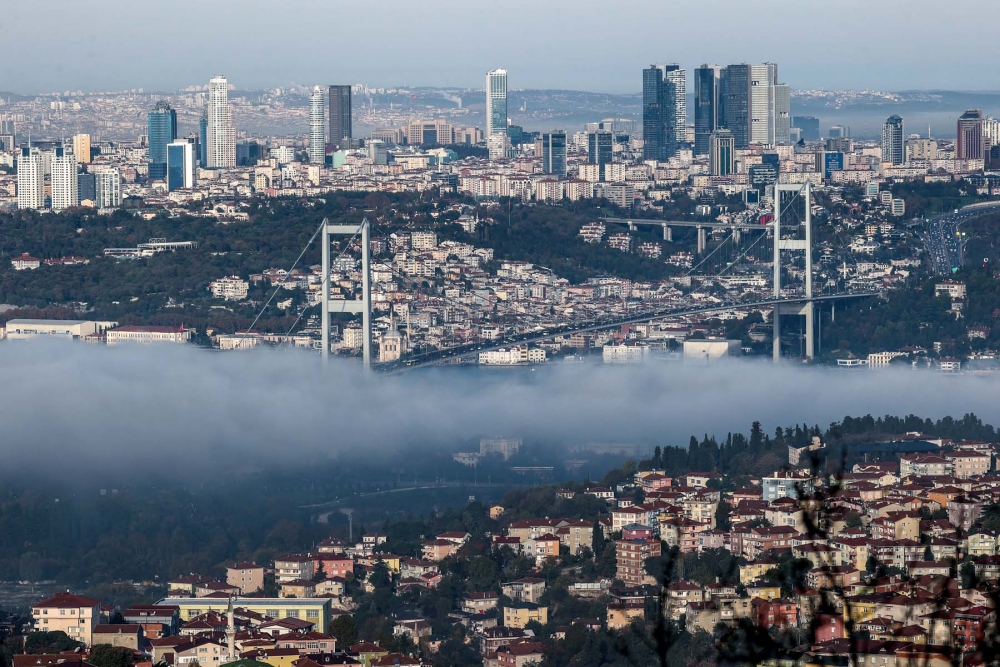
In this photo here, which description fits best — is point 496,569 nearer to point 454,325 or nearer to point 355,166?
point 454,325

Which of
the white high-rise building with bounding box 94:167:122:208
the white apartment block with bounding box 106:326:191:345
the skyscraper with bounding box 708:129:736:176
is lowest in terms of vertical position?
the white apartment block with bounding box 106:326:191:345

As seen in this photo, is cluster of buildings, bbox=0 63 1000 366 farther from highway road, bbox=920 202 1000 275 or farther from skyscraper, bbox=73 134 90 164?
highway road, bbox=920 202 1000 275

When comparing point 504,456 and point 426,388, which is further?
point 426,388

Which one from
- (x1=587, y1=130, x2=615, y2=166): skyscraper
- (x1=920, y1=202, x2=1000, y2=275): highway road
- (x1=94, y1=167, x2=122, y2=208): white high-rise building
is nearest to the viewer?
(x1=920, y1=202, x2=1000, y2=275): highway road

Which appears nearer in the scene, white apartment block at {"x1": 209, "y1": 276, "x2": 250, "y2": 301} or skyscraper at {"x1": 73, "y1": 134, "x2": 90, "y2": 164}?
white apartment block at {"x1": 209, "y1": 276, "x2": 250, "y2": 301}

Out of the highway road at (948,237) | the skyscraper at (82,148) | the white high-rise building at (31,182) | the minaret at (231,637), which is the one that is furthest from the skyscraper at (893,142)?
the minaret at (231,637)

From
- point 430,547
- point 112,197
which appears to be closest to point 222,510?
point 430,547

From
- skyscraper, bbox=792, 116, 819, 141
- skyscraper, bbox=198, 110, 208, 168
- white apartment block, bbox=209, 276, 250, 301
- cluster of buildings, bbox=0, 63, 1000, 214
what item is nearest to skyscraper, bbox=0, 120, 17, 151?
cluster of buildings, bbox=0, 63, 1000, 214
